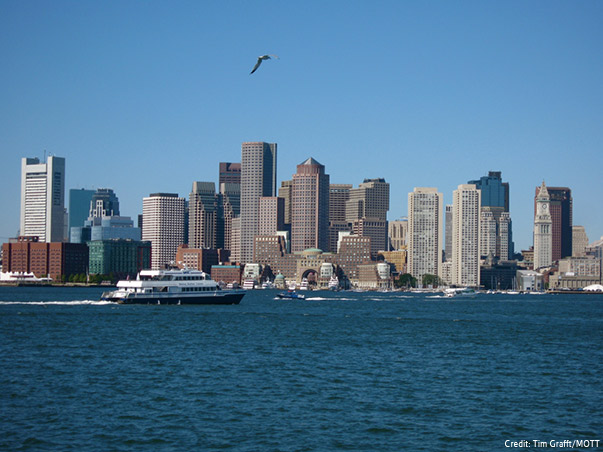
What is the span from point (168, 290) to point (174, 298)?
1.45 m

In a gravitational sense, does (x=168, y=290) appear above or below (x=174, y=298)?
above

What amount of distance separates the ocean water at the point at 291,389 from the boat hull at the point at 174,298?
44.2 meters

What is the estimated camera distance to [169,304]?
133m

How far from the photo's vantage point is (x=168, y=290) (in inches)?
5226

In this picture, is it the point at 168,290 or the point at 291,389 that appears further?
the point at 168,290

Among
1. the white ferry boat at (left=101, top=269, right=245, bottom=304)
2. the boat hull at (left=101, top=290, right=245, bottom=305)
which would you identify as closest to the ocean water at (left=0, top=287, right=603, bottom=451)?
the boat hull at (left=101, top=290, right=245, bottom=305)

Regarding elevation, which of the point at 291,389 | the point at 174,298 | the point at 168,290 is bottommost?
the point at 291,389

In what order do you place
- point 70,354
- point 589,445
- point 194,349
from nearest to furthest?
point 589,445 < point 70,354 < point 194,349

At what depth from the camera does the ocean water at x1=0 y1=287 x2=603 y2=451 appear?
38625 mm

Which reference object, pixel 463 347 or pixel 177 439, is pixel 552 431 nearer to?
pixel 177 439

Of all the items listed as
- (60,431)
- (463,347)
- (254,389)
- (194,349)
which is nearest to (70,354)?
(194,349)

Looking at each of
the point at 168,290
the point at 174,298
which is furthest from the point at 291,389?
the point at 168,290

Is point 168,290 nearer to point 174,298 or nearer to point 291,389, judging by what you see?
point 174,298

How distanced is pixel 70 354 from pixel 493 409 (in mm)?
31759
